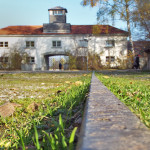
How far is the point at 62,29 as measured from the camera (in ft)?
108

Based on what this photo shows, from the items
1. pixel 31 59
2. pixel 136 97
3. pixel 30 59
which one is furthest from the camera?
pixel 31 59

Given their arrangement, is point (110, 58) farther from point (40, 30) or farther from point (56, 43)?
point (40, 30)

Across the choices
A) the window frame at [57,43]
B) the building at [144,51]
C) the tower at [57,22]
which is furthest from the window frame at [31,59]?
the building at [144,51]

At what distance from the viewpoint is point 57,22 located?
3359 cm

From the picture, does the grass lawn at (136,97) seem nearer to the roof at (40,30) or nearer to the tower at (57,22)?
the roof at (40,30)

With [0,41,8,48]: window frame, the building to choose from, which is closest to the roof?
[0,41,8,48]: window frame

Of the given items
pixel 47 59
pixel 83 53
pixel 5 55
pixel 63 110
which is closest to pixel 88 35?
pixel 83 53

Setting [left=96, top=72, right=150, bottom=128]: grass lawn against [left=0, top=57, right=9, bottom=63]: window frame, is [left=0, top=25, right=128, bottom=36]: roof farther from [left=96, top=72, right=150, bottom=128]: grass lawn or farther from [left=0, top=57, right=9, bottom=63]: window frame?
[left=96, top=72, right=150, bottom=128]: grass lawn

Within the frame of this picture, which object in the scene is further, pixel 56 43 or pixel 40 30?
pixel 40 30

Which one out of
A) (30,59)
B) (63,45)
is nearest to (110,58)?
(63,45)

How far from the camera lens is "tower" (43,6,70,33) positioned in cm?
3288

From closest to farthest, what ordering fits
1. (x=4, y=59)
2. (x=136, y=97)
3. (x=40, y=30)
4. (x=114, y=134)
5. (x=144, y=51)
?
1. (x=114, y=134)
2. (x=136, y=97)
3. (x=144, y=51)
4. (x=4, y=59)
5. (x=40, y=30)

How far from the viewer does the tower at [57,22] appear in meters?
32.9

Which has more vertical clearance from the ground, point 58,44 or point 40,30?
point 40,30
